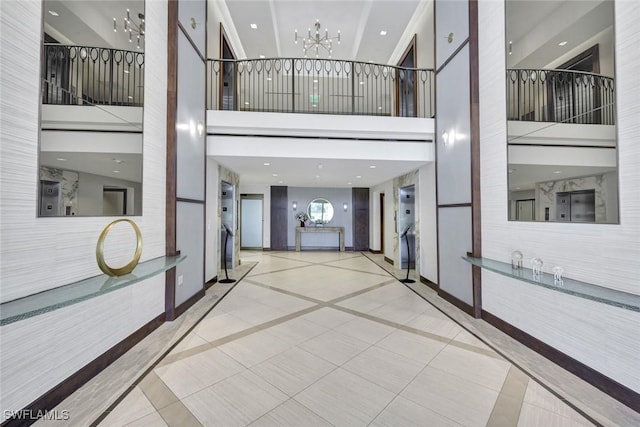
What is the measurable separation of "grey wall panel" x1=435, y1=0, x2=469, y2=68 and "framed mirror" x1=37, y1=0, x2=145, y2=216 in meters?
4.35

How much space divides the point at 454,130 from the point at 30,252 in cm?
509

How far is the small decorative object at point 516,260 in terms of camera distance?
2877mm

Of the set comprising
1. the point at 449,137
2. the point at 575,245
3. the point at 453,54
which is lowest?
the point at 575,245

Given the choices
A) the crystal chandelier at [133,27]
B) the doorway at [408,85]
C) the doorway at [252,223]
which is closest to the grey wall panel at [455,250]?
the doorway at [408,85]

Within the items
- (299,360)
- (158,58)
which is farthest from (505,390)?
(158,58)

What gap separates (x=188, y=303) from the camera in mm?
3914

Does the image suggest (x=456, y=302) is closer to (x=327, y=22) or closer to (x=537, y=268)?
(x=537, y=268)

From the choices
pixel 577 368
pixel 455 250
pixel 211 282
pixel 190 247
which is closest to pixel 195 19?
pixel 190 247

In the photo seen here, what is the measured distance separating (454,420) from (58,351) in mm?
2951

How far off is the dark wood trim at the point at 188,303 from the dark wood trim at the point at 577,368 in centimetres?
420

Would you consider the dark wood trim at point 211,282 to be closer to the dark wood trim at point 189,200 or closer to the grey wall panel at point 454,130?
the dark wood trim at point 189,200

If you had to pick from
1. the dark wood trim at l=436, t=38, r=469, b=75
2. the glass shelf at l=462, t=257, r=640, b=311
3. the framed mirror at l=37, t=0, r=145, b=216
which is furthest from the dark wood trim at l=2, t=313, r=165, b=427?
the dark wood trim at l=436, t=38, r=469, b=75

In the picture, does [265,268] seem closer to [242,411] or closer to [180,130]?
[180,130]

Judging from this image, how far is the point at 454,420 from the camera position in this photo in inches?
71.4
